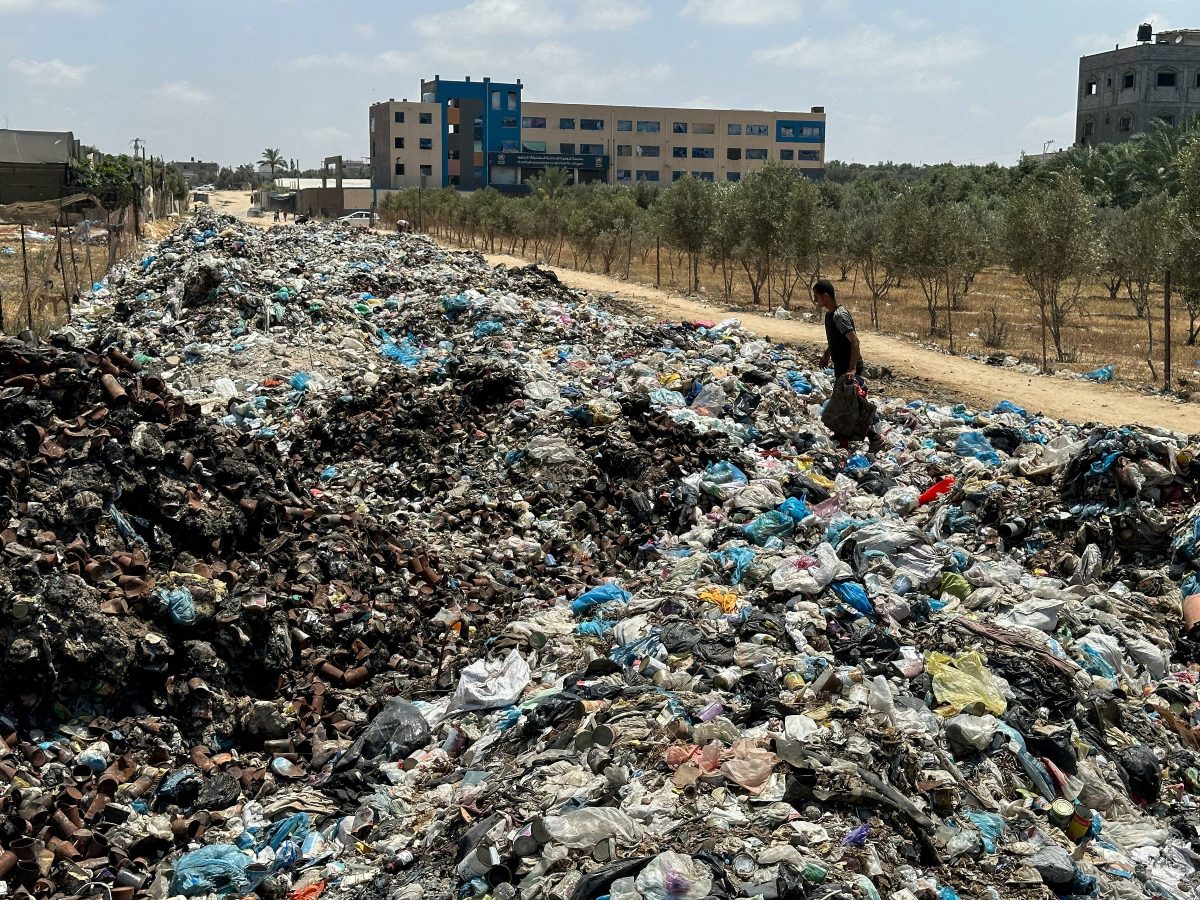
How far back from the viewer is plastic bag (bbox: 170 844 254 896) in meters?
4.58

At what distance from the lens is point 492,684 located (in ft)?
19.5

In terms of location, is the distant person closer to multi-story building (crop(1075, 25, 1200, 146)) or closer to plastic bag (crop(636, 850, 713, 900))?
plastic bag (crop(636, 850, 713, 900))

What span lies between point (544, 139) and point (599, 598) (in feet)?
242

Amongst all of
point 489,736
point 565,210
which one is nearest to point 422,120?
point 565,210

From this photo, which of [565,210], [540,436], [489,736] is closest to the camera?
[489,736]

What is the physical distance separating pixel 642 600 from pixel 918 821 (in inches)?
114

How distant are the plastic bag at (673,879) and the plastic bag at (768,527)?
171 inches

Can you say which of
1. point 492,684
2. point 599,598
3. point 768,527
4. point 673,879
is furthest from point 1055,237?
point 673,879

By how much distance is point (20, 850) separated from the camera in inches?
184

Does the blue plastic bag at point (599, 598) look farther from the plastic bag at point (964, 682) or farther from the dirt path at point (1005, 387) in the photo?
the dirt path at point (1005, 387)

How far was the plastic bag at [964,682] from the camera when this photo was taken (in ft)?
16.7

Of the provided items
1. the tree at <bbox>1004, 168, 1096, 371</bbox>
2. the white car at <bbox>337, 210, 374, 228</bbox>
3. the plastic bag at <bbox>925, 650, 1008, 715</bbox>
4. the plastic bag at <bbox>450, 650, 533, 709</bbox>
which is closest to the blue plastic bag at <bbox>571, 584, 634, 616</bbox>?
the plastic bag at <bbox>450, 650, 533, 709</bbox>

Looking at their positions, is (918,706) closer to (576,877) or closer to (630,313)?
(576,877)

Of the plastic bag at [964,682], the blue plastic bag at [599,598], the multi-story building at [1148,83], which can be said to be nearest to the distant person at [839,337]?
the blue plastic bag at [599,598]
